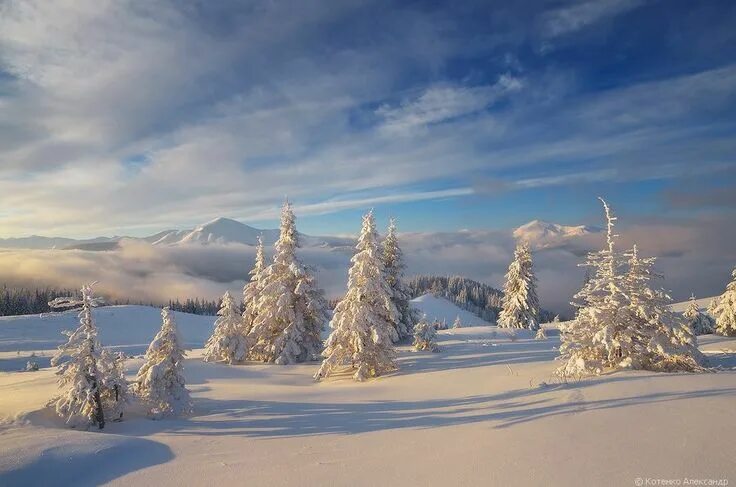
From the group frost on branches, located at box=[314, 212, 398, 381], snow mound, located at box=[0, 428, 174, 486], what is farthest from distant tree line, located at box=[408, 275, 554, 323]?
snow mound, located at box=[0, 428, 174, 486]

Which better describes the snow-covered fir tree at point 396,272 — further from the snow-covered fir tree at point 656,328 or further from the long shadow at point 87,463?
the long shadow at point 87,463

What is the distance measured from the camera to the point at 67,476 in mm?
9938

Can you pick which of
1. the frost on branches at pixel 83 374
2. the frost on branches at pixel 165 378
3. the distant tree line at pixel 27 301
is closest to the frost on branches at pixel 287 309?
the frost on branches at pixel 165 378

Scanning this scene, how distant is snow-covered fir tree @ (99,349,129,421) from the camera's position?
15172mm

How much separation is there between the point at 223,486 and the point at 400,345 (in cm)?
2993

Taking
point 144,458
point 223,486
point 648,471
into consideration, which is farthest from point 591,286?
point 144,458

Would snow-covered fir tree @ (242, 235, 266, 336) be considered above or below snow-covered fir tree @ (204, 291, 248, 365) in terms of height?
above

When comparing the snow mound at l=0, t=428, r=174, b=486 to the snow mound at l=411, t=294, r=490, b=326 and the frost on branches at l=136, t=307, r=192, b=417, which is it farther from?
the snow mound at l=411, t=294, r=490, b=326

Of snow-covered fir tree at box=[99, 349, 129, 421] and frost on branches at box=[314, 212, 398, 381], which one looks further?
frost on branches at box=[314, 212, 398, 381]

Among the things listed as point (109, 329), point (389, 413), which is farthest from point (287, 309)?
point (109, 329)

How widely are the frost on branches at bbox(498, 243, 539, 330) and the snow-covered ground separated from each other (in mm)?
31859

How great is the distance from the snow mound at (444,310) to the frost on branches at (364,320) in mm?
97927

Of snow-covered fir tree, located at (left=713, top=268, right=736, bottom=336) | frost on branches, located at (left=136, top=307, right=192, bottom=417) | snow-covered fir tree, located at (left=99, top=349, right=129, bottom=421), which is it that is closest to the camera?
snow-covered fir tree, located at (left=99, top=349, right=129, bottom=421)

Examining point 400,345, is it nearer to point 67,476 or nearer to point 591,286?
point 591,286
